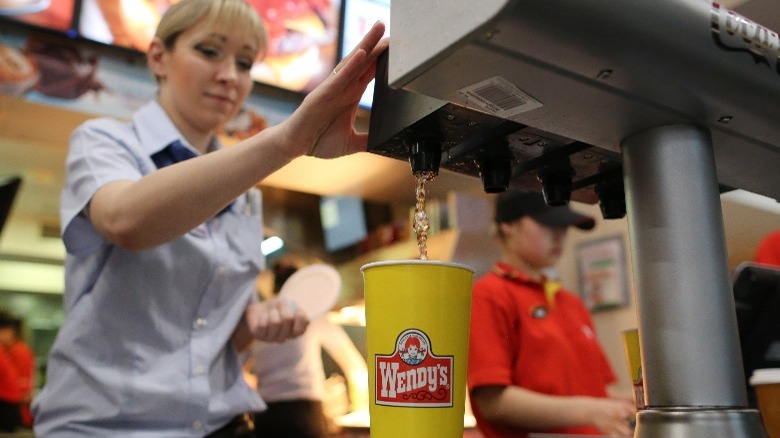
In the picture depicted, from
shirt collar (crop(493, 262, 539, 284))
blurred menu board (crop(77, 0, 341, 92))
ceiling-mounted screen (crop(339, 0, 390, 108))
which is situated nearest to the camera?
shirt collar (crop(493, 262, 539, 284))

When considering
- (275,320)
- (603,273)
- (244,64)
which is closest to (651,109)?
(275,320)

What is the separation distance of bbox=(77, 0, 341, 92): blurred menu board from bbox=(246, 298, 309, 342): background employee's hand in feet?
5.90

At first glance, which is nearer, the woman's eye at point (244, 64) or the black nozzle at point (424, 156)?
the black nozzle at point (424, 156)

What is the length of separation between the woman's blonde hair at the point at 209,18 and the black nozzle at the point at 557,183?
0.63 m

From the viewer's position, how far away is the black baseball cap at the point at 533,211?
2.08 metres

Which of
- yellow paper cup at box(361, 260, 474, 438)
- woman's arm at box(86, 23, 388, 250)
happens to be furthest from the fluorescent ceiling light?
yellow paper cup at box(361, 260, 474, 438)

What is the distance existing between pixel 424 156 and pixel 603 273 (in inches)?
127

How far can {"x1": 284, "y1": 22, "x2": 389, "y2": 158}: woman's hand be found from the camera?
645 mm

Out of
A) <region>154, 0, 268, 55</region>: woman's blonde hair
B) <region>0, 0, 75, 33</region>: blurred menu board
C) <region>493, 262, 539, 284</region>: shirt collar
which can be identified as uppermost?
<region>0, 0, 75, 33</region>: blurred menu board

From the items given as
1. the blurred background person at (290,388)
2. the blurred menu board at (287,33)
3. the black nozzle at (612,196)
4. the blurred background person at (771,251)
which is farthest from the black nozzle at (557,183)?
the blurred menu board at (287,33)

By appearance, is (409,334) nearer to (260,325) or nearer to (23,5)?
(260,325)

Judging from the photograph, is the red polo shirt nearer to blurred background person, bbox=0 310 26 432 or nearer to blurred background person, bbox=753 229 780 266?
blurred background person, bbox=753 229 780 266

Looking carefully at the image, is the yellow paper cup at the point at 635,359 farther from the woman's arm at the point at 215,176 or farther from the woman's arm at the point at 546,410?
the woman's arm at the point at 546,410

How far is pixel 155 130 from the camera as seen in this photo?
1.04 metres
